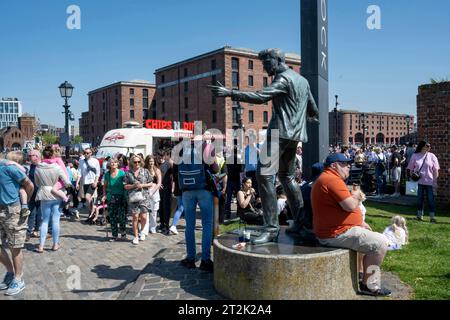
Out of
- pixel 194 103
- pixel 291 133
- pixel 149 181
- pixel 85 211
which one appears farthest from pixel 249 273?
pixel 194 103

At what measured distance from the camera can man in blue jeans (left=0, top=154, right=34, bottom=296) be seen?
5.33 metres

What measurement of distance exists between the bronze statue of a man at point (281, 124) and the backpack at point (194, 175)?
3.32ft

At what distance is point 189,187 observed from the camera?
5.66 metres

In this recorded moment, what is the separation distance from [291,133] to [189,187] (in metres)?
1.69

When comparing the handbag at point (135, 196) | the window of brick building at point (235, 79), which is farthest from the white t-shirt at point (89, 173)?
the window of brick building at point (235, 79)

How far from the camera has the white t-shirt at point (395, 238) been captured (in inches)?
274

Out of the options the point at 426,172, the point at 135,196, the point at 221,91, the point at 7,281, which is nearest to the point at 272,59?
the point at 221,91

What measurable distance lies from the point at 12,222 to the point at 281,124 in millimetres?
3685

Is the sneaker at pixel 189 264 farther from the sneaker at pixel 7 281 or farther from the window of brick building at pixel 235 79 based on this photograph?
the window of brick building at pixel 235 79

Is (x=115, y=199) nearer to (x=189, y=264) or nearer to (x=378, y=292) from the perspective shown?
(x=189, y=264)

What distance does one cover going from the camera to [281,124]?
15.7ft

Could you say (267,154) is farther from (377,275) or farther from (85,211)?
(85,211)

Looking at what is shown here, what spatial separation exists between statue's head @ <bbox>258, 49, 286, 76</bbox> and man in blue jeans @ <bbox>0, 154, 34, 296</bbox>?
11.5 ft

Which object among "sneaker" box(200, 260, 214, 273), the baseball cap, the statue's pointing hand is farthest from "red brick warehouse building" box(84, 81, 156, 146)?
the baseball cap
